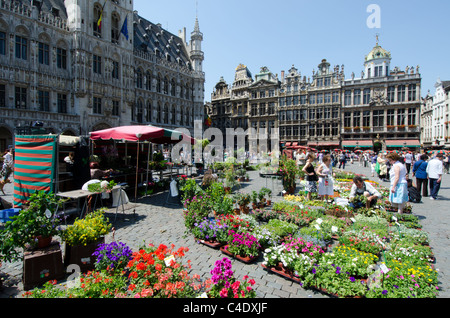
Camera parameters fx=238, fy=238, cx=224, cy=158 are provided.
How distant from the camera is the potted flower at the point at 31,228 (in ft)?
11.7

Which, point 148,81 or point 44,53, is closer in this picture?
point 44,53

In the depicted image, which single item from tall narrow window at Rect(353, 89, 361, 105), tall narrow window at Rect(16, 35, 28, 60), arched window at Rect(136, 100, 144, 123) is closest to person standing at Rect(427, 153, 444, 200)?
tall narrow window at Rect(16, 35, 28, 60)

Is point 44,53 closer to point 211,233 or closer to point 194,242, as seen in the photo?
point 194,242

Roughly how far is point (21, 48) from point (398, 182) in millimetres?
30692

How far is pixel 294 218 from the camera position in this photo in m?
7.14

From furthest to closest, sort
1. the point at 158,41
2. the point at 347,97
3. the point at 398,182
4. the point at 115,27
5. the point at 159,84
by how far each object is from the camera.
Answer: the point at 347,97
the point at 158,41
the point at 159,84
the point at 115,27
the point at 398,182

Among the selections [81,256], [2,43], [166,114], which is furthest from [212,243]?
[166,114]

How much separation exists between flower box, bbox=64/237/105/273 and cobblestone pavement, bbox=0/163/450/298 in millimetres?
758

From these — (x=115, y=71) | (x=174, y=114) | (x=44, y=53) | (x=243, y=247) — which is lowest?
(x=243, y=247)

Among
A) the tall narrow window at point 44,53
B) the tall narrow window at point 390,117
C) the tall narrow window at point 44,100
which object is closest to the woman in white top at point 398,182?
the tall narrow window at point 44,100

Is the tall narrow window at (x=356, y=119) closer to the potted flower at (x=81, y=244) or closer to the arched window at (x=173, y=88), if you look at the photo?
the arched window at (x=173, y=88)

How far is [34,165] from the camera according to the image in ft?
23.6

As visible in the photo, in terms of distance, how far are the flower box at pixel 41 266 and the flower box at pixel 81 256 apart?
20cm
